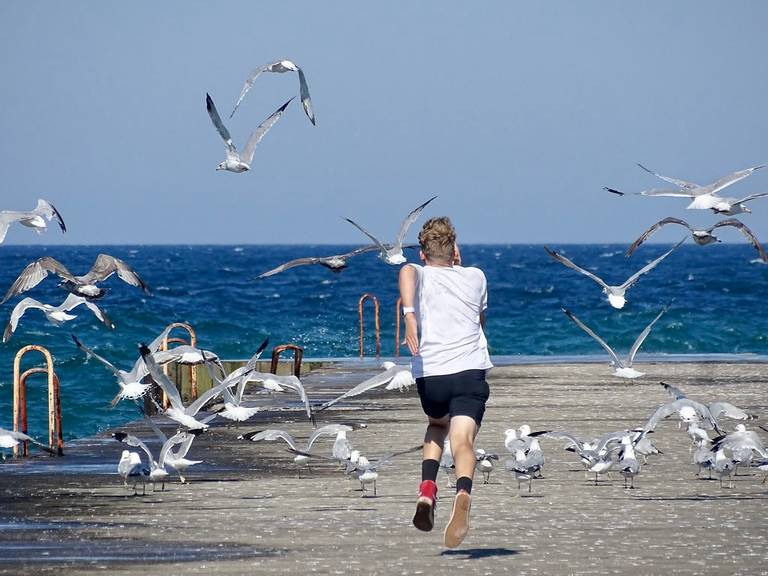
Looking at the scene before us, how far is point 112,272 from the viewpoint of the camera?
15.5 metres

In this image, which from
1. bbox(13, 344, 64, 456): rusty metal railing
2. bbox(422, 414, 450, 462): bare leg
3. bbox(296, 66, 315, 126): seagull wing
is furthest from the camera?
bbox(296, 66, 315, 126): seagull wing

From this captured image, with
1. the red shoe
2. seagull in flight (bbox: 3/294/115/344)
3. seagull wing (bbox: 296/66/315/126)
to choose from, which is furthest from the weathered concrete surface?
seagull wing (bbox: 296/66/315/126)

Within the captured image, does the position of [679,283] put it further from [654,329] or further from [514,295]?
[654,329]

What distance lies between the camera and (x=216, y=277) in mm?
83125

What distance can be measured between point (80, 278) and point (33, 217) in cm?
151

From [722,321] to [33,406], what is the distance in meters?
30.7

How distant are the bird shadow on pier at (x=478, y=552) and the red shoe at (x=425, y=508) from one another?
18 cm

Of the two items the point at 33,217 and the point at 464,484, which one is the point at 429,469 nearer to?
the point at 464,484

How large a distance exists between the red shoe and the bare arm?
77 cm

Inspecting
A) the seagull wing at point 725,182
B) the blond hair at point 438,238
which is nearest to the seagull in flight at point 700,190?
the seagull wing at point 725,182

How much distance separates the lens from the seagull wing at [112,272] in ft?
49.1

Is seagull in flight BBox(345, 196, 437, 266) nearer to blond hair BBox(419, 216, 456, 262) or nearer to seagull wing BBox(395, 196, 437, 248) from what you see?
seagull wing BBox(395, 196, 437, 248)

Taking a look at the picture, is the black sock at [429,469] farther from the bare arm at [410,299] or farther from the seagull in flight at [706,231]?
the seagull in flight at [706,231]

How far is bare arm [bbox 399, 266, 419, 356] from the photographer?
28.7ft
